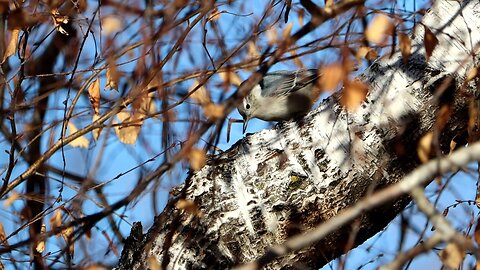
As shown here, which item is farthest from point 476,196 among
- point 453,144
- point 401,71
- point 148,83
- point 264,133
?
point 148,83

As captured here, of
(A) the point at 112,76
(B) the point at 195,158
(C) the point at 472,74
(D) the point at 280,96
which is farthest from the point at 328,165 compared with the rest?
(D) the point at 280,96

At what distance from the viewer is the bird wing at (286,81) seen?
5.04 m

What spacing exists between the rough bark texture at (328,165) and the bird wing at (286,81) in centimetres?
202

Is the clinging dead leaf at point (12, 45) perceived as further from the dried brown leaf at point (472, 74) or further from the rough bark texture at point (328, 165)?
the dried brown leaf at point (472, 74)

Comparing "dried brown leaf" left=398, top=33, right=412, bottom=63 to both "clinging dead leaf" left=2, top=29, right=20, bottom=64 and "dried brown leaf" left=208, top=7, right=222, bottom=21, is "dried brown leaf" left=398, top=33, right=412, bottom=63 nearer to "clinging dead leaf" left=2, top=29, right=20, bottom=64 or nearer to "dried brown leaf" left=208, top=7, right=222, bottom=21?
"dried brown leaf" left=208, top=7, right=222, bottom=21

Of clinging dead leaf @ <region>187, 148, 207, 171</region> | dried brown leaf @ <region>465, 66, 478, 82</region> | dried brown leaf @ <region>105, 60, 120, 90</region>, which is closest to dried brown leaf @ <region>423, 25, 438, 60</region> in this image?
dried brown leaf @ <region>465, 66, 478, 82</region>

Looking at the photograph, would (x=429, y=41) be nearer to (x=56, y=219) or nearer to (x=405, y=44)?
(x=405, y=44)

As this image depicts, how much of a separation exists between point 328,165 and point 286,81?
7.86 ft

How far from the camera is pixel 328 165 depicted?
9.48 feet

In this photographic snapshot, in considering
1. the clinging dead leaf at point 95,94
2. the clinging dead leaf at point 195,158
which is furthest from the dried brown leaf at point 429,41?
the clinging dead leaf at point 95,94

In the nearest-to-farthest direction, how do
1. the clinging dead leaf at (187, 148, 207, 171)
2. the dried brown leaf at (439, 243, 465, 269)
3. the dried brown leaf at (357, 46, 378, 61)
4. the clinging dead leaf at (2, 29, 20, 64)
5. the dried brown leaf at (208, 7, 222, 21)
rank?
the dried brown leaf at (439, 243, 465, 269), the clinging dead leaf at (187, 148, 207, 171), the dried brown leaf at (357, 46, 378, 61), the clinging dead leaf at (2, 29, 20, 64), the dried brown leaf at (208, 7, 222, 21)

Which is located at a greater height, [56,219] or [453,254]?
[56,219]

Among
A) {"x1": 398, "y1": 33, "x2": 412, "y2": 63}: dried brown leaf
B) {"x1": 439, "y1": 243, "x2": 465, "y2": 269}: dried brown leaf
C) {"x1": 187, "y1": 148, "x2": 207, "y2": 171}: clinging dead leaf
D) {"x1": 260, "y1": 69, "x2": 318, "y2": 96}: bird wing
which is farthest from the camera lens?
{"x1": 260, "y1": 69, "x2": 318, "y2": 96}: bird wing

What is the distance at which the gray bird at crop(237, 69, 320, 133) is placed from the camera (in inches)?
193
